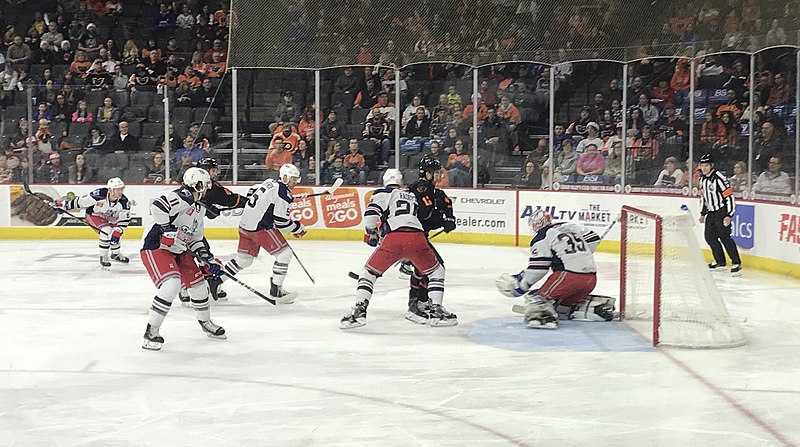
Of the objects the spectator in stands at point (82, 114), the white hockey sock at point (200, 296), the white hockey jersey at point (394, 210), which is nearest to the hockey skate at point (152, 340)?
the white hockey sock at point (200, 296)

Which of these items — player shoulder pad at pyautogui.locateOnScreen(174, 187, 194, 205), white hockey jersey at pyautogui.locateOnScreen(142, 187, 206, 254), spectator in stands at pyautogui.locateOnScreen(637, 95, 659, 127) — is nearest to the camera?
white hockey jersey at pyautogui.locateOnScreen(142, 187, 206, 254)

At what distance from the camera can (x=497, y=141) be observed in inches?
515

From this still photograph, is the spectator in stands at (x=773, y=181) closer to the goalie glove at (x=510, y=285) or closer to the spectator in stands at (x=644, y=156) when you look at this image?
the spectator in stands at (x=644, y=156)

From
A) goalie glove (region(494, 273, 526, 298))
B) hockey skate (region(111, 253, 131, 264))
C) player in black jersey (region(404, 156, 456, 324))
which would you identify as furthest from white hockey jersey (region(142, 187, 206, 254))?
hockey skate (region(111, 253, 131, 264))

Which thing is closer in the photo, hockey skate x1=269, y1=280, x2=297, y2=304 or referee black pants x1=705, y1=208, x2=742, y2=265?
hockey skate x1=269, y1=280, x2=297, y2=304

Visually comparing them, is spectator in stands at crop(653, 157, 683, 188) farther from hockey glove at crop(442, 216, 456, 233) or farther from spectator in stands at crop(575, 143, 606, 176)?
hockey glove at crop(442, 216, 456, 233)

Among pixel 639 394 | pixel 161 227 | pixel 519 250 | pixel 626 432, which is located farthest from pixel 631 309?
pixel 519 250

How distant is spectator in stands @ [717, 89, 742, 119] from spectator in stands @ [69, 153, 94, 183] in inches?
329

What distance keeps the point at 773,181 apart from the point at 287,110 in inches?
251

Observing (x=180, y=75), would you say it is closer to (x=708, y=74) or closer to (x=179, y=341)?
(x=708, y=74)

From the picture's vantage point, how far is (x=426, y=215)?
717 centimetres

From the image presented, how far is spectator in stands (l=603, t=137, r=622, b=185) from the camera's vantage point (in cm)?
1230

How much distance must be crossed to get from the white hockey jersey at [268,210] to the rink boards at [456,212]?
296 centimetres

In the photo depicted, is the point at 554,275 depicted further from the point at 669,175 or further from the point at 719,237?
the point at 669,175
